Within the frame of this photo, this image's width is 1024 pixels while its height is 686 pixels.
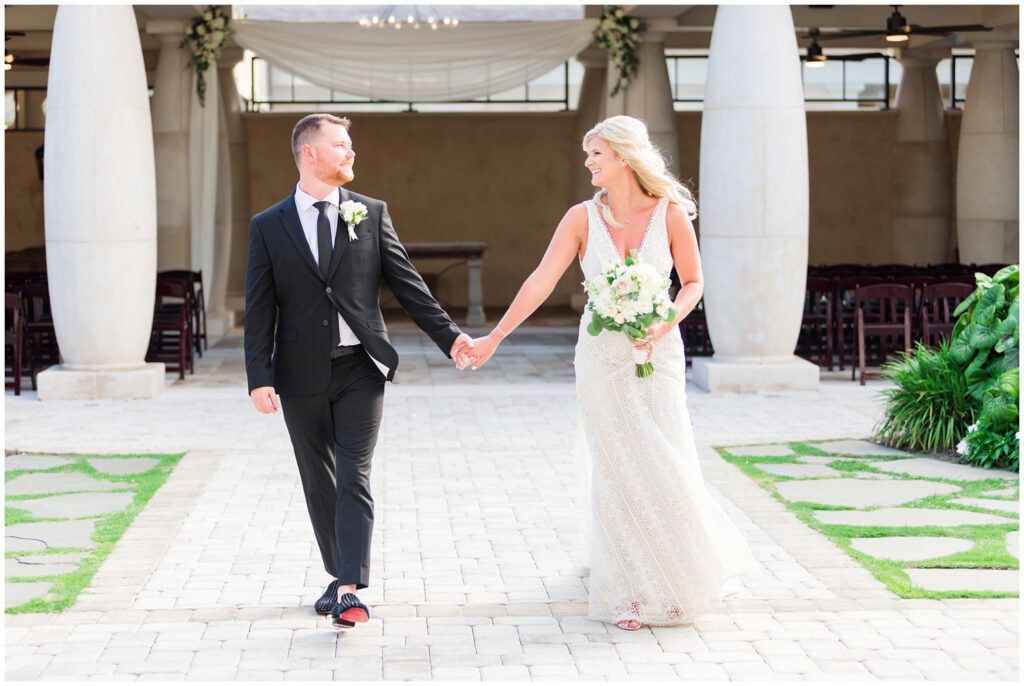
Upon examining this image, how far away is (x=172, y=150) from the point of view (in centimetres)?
1903

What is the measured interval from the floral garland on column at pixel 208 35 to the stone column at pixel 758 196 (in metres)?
6.65

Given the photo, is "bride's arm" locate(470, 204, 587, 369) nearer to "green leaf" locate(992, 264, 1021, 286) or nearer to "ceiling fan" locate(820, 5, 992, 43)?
"green leaf" locate(992, 264, 1021, 286)

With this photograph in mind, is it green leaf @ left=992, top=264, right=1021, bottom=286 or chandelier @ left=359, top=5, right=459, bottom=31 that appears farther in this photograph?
chandelier @ left=359, top=5, right=459, bottom=31

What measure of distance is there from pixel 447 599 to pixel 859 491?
10.7ft

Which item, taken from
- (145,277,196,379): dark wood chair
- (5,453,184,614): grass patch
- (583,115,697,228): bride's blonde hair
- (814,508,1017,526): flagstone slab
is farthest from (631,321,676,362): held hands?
(145,277,196,379): dark wood chair

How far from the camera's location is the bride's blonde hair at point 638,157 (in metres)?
5.65

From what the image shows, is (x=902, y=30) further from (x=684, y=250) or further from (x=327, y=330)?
(x=327, y=330)

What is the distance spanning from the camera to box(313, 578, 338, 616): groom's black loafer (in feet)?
18.7

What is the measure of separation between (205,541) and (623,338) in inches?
104

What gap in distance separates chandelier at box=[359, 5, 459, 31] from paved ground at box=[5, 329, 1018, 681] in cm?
798

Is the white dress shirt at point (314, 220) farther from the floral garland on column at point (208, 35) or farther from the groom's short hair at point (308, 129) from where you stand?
the floral garland on column at point (208, 35)

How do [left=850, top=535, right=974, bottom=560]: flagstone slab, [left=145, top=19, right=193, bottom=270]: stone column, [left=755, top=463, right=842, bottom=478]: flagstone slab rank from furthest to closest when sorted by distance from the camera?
1. [left=145, top=19, right=193, bottom=270]: stone column
2. [left=755, top=463, right=842, bottom=478]: flagstone slab
3. [left=850, top=535, right=974, bottom=560]: flagstone slab

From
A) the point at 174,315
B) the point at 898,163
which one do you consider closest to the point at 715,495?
the point at 174,315

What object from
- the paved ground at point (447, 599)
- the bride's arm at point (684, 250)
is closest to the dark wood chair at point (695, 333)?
the paved ground at point (447, 599)
